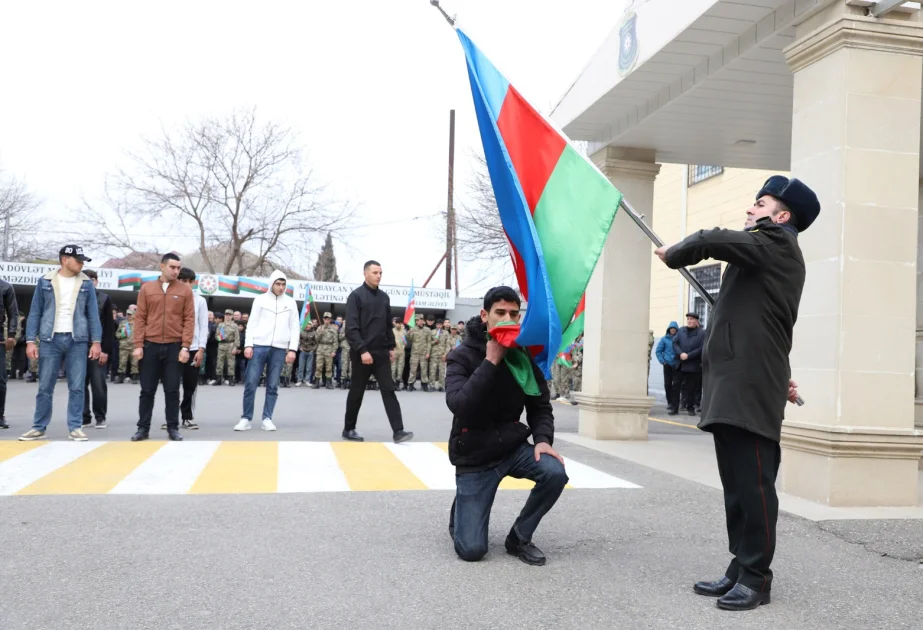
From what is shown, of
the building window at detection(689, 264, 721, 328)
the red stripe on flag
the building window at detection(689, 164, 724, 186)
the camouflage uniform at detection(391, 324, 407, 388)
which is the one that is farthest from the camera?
the camouflage uniform at detection(391, 324, 407, 388)

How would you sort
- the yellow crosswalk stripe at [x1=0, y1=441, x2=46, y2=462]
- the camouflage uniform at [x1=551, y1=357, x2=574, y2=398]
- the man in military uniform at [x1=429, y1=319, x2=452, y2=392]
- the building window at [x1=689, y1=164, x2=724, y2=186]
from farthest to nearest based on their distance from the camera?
the man in military uniform at [x1=429, y1=319, x2=452, y2=392] < the building window at [x1=689, y1=164, x2=724, y2=186] < the camouflage uniform at [x1=551, y1=357, x2=574, y2=398] < the yellow crosswalk stripe at [x1=0, y1=441, x2=46, y2=462]

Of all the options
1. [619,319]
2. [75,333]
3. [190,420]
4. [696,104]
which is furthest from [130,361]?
[696,104]

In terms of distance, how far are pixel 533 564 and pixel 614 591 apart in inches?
23.1

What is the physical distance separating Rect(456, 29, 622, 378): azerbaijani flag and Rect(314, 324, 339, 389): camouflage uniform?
672 inches

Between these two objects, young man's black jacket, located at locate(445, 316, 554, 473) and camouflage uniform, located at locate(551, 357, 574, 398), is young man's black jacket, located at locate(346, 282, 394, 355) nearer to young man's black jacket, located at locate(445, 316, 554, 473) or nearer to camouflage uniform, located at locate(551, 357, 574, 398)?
young man's black jacket, located at locate(445, 316, 554, 473)

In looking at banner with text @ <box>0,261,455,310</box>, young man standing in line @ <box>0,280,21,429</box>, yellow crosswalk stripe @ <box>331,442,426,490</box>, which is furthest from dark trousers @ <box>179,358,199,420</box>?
banner with text @ <box>0,261,455,310</box>

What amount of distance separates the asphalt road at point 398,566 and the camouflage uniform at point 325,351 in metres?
15.5

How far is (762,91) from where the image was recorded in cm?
928

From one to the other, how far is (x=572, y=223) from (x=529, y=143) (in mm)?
567

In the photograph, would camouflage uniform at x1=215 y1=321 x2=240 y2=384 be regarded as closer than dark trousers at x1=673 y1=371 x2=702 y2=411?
No

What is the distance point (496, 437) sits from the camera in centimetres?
491

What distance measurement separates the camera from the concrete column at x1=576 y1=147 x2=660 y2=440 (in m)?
10.9

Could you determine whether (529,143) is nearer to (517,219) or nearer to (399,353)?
(517,219)

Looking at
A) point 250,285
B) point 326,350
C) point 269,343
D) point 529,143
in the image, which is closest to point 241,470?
point 269,343
